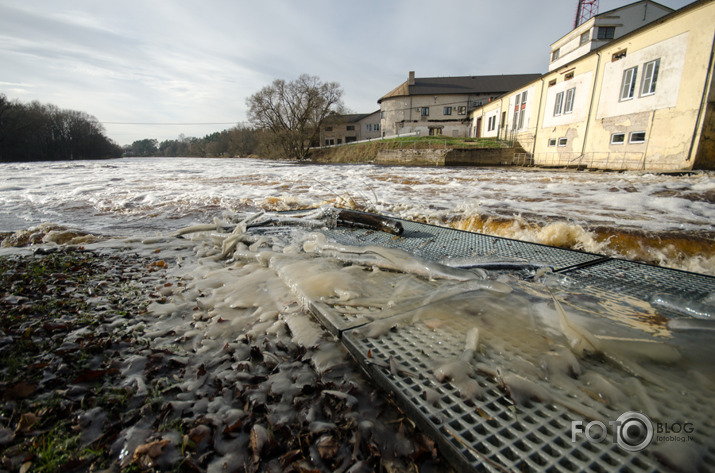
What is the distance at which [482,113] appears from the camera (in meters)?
32.7

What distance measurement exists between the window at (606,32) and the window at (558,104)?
792cm

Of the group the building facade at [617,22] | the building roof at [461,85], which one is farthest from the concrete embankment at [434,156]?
the building roof at [461,85]

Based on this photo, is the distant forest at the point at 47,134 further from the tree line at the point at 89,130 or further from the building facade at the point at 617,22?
the building facade at the point at 617,22

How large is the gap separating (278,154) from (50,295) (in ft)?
152

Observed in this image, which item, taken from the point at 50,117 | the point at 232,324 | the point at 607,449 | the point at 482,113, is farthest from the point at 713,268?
the point at 50,117

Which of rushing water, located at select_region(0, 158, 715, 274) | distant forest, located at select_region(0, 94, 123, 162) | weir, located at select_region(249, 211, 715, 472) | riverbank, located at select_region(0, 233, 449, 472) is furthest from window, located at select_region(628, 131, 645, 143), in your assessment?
distant forest, located at select_region(0, 94, 123, 162)

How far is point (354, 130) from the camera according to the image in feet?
169

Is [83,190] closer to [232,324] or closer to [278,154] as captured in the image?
[232,324]

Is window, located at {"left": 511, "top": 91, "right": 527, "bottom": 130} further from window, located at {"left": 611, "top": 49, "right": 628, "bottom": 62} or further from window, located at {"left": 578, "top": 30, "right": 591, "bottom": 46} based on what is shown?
window, located at {"left": 611, "top": 49, "right": 628, "bottom": 62}

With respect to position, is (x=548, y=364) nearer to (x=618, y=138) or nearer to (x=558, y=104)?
(x=618, y=138)

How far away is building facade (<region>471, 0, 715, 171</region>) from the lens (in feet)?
33.6

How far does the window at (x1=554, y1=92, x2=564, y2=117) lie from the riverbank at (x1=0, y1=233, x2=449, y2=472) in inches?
864

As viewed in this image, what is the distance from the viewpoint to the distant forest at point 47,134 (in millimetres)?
39156

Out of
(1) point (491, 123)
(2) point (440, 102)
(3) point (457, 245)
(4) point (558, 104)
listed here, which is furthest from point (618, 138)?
(2) point (440, 102)
